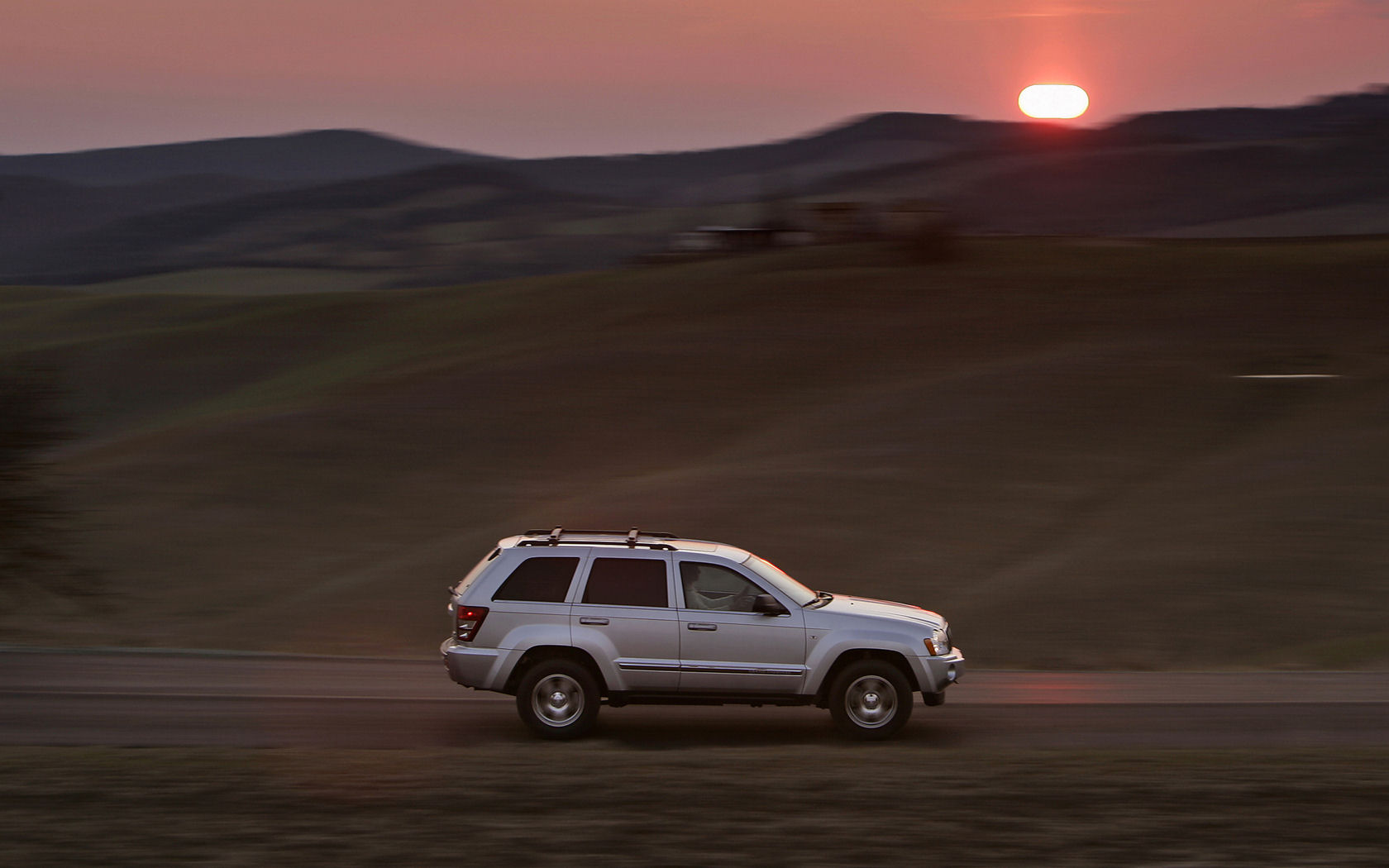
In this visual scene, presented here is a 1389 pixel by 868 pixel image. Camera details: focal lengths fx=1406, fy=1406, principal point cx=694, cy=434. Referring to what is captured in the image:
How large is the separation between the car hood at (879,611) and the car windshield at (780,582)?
0.20 meters

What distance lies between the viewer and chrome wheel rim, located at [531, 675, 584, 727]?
1162 centimetres

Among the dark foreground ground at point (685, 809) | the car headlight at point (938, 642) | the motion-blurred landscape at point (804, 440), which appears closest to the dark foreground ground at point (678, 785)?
the dark foreground ground at point (685, 809)

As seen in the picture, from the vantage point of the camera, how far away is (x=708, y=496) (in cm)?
2631

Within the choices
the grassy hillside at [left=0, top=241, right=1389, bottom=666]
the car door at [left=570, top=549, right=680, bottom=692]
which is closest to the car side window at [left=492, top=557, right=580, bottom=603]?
the car door at [left=570, top=549, right=680, bottom=692]

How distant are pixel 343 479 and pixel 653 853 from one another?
24322mm

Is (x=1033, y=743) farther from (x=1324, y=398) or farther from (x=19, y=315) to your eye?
(x=19, y=315)

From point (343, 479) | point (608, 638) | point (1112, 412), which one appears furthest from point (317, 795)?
point (1112, 412)

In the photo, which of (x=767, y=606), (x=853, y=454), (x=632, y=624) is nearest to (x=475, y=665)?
(x=632, y=624)

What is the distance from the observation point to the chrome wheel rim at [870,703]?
1173cm

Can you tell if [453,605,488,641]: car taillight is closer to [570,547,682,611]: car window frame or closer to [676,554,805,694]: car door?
[570,547,682,611]: car window frame

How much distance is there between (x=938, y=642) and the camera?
12.0m

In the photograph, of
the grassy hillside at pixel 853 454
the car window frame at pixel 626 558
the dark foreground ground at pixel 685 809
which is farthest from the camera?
the grassy hillside at pixel 853 454

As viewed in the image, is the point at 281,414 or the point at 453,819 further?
the point at 281,414

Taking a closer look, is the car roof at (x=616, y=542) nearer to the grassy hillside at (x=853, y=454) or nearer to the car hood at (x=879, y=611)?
the car hood at (x=879, y=611)
